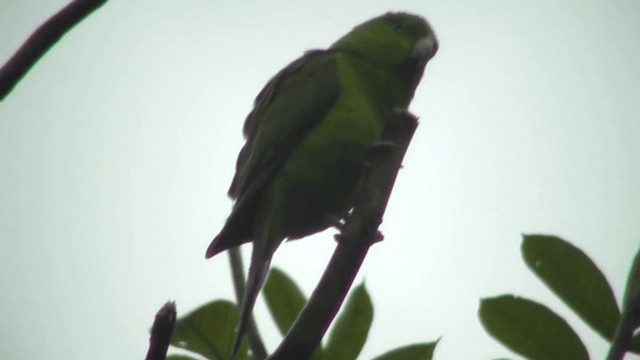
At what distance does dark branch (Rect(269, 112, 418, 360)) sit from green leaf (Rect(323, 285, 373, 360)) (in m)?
0.30

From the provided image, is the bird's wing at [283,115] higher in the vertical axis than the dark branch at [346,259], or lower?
higher

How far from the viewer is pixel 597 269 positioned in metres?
1.67

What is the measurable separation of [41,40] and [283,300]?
1.09 m

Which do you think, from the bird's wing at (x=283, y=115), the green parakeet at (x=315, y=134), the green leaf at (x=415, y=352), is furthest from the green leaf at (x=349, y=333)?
the bird's wing at (x=283, y=115)

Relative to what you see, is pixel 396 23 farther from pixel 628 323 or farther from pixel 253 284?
pixel 628 323

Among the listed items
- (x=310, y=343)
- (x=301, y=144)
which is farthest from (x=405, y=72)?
(x=310, y=343)

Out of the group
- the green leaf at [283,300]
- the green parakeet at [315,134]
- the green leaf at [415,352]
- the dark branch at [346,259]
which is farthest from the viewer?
the green parakeet at [315,134]

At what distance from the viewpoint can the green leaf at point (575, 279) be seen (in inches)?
62.5

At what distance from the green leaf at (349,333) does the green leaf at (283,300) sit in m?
0.20

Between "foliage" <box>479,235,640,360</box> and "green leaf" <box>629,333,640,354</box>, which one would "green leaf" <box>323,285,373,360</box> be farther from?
"green leaf" <box>629,333,640,354</box>

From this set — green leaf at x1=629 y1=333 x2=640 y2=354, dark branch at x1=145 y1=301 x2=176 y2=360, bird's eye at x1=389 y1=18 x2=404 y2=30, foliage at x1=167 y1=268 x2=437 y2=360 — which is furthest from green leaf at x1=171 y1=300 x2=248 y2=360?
bird's eye at x1=389 y1=18 x2=404 y2=30

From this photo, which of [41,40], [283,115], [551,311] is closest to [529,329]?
[551,311]

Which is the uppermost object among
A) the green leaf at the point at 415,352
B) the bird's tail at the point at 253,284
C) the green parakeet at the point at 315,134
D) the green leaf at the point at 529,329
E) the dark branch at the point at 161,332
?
the green parakeet at the point at 315,134

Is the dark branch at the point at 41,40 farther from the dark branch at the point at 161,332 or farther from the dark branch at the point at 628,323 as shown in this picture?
the dark branch at the point at 628,323
